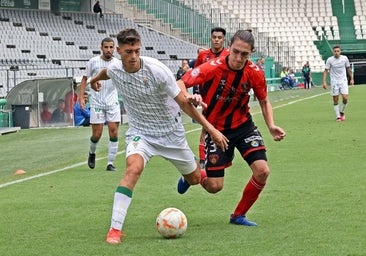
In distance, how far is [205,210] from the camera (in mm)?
9891

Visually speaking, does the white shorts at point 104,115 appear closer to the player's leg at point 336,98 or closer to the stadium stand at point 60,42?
the player's leg at point 336,98

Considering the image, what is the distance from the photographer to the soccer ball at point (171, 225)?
8.02 metres

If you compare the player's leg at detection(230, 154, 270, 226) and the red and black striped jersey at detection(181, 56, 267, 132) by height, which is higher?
the red and black striped jersey at detection(181, 56, 267, 132)

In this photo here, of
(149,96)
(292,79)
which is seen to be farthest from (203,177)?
(292,79)

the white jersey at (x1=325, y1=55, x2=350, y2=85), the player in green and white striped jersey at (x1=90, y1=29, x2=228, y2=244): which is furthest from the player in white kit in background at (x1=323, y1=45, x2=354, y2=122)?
the player in green and white striped jersey at (x1=90, y1=29, x2=228, y2=244)

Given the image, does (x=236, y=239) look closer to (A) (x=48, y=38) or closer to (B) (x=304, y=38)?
(A) (x=48, y=38)

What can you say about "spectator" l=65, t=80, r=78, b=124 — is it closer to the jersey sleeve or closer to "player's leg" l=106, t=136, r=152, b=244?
the jersey sleeve

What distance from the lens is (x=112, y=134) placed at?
48.0ft

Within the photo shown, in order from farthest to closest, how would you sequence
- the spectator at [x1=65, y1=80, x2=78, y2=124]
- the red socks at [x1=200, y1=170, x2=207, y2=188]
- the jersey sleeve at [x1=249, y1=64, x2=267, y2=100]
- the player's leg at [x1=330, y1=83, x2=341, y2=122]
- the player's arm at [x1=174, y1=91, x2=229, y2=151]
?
the spectator at [x1=65, y1=80, x2=78, y2=124] < the player's leg at [x1=330, y1=83, x2=341, y2=122] < the red socks at [x1=200, y1=170, x2=207, y2=188] < the jersey sleeve at [x1=249, y1=64, x2=267, y2=100] < the player's arm at [x1=174, y1=91, x2=229, y2=151]

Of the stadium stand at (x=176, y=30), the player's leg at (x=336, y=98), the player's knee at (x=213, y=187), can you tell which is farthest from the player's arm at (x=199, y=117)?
the stadium stand at (x=176, y=30)

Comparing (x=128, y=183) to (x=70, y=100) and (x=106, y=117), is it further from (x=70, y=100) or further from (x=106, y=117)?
(x=70, y=100)

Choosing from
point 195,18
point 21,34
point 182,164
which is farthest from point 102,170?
point 195,18

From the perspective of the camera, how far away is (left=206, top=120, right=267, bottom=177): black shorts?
8984mm

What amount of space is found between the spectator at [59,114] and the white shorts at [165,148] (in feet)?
64.3
